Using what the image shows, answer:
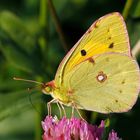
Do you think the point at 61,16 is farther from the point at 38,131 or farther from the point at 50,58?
the point at 38,131

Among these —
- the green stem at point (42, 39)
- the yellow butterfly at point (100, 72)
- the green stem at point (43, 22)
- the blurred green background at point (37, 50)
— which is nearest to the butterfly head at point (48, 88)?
the yellow butterfly at point (100, 72)

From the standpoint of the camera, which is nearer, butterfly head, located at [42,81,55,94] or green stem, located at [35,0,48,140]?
butterfly head, located at [42,81,55,94]

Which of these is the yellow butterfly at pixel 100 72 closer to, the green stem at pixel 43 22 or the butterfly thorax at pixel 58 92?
the butterfly thorax at pixel 58 92

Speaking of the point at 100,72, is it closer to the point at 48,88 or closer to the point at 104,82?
the point at 104,82

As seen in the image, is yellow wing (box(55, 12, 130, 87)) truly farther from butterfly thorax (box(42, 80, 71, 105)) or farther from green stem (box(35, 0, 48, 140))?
green stem (box(35, 0, 48, 140))

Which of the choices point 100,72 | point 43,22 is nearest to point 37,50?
point 43,22

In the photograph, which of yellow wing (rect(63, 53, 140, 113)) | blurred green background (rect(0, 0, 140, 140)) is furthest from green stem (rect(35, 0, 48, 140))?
yellow wing (rect(63, 53, 140, 113))
